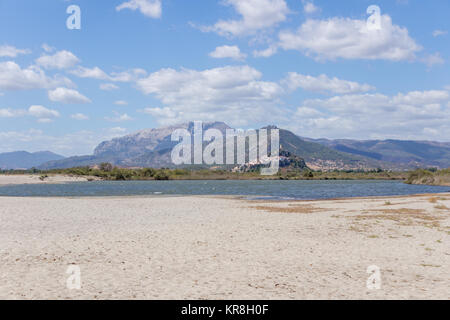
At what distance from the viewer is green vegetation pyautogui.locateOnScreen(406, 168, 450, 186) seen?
125m

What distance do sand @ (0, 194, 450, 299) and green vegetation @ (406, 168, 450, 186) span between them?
114m

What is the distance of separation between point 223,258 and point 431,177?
13908cm

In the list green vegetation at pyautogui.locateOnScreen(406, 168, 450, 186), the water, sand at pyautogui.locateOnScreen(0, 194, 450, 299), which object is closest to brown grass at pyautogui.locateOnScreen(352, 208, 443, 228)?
sand at pyautogui.locateOnScreen(0, 194, 450, 299)

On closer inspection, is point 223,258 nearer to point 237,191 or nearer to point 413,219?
point 413,219

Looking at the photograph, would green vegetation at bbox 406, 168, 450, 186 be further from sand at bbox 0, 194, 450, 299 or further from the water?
sand at bbox 0, 194, 450, 299

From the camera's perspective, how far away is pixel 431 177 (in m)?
134

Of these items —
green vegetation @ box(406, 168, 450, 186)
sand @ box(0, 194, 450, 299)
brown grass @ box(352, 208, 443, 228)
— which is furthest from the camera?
green vegetation @ box(406, 168, 450, 186)

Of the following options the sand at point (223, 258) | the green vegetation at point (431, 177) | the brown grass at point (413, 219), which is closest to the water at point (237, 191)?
the green vegetation at point (431, 177)

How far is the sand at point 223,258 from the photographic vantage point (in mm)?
11094

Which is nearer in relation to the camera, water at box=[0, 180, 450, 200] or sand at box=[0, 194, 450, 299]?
sand at box=[0, 194, 450, 299]

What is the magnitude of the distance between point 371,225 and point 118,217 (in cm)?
1859
